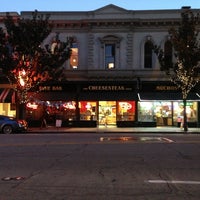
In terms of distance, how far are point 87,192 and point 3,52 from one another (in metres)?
27.5

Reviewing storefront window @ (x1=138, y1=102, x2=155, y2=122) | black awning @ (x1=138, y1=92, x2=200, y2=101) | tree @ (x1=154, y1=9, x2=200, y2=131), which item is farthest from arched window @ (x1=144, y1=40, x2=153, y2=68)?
tree @ (x1=154, y1=9, x2=200, y2=131)

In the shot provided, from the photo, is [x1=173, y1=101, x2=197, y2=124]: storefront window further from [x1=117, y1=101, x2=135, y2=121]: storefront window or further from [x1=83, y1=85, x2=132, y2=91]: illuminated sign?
[x1=83, y1=85, x2=132, y2=91]: illuminated sign

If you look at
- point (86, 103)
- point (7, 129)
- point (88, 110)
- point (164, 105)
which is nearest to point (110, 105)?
point (88, 110)

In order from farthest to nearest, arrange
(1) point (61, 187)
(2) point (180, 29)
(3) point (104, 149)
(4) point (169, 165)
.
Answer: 1. (2) point (180, 29)
2. (3) point (104, 149)
3. (4) point (169, 165)
4. (1) point (61, 187)

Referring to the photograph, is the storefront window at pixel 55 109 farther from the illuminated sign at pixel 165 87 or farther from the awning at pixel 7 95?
the illuminated sign at pixel 165 87

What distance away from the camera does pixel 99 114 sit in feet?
130

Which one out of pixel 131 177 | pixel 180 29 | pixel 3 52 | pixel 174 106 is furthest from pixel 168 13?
pixel 131 177

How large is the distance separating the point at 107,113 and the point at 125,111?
60.0 inches

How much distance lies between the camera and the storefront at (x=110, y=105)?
3878 cm

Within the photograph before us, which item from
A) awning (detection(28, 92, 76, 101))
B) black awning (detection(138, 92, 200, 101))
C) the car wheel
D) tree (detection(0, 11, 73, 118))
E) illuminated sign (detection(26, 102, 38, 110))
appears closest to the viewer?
the car wheel

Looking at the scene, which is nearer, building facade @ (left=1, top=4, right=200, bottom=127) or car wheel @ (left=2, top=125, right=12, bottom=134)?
car wheel @ (left=2, top=125, right=12, bottom=134)

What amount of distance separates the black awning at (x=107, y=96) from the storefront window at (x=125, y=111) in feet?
2.17

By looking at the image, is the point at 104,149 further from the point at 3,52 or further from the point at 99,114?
the point at 99,114

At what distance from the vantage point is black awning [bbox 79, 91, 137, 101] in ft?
127
